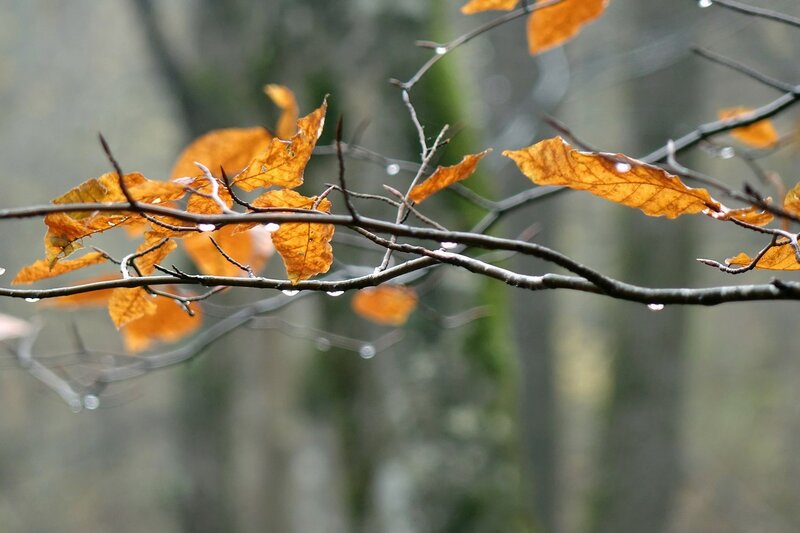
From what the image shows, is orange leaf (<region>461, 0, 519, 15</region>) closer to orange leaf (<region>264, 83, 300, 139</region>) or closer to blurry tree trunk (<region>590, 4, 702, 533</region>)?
orange leaf (<region>264, 83, 300, 139</region>)

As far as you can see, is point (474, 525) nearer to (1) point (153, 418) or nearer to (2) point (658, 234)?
(2) point (658, 234)

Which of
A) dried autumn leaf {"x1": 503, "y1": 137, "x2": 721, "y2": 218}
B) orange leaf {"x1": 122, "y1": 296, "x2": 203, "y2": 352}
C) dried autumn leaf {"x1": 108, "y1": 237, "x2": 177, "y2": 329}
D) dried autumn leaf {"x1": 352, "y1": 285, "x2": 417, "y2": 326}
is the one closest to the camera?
dried autumn leaf {"x1": 503, "y1": 137, "x2": 721, "y2": 218}

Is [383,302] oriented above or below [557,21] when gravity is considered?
below

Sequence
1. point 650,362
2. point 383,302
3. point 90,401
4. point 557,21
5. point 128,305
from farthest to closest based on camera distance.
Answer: point 650,362, point 383,302, point 90,401, point 557,21, point 128,305

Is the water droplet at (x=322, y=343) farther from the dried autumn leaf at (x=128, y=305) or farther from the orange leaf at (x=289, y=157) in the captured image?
the orange leaf at (x=289, y=157)

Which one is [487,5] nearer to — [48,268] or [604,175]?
[604,175]

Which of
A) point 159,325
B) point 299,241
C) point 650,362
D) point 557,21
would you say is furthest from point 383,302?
point 650,362

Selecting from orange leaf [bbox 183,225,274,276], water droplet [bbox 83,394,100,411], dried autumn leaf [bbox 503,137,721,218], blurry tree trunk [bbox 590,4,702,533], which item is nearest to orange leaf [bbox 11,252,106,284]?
orange leaf [bbox 183,225,274,276]
